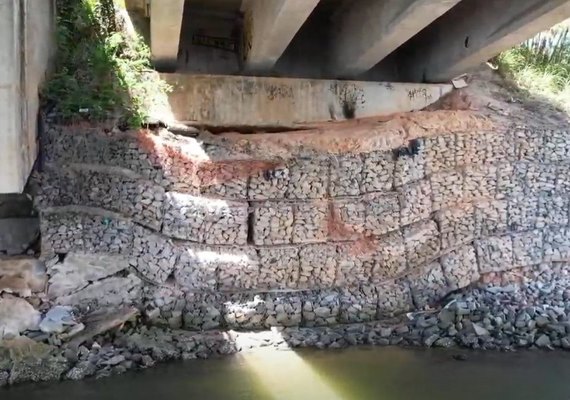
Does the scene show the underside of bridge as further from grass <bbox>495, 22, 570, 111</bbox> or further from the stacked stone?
grass <bbox>495, 22, 570, 111</bbox>

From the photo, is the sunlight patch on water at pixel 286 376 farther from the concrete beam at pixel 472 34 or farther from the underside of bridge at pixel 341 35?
the concrete beam at pixel 472 34

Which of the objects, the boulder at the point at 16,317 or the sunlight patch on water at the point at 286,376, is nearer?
the sunlight patch on water at the point at 286,376

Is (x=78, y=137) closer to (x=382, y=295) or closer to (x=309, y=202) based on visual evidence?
(x=309, y=202)

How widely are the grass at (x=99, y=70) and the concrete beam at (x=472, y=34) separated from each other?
4.04m

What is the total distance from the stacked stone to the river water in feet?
2.90

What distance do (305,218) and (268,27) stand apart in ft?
8.80

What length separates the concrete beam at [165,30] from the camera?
6.37 m

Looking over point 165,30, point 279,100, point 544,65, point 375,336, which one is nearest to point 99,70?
point 165,30

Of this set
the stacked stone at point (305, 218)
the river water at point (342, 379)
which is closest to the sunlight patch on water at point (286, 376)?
the river water at point (342, 379)

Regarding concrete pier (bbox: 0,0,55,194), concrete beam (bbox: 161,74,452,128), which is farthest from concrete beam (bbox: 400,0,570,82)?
concrete pier (bbox: 0,0,55,194)

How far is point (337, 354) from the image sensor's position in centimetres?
745

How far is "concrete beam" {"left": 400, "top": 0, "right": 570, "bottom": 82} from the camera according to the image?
672 cm

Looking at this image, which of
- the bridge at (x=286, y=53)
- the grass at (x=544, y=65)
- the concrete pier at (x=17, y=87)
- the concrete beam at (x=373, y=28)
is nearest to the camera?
the concrete pier at (x=17, y=87)

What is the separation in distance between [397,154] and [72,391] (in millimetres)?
5310
